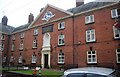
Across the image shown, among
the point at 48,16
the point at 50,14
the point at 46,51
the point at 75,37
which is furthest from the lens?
the point at 48,16

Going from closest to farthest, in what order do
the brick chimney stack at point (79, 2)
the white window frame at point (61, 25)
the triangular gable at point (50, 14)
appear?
the white window frame at point (61, 25) < the triangular gable at point (50, 14) < the brick chimney stack at point (79, 2)

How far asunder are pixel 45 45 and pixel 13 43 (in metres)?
13.8

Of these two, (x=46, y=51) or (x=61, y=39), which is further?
(x=46, y=51)

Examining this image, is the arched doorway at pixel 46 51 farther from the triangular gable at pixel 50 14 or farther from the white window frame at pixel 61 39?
the triangular gable at pixel 50 14

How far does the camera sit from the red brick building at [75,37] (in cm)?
1989

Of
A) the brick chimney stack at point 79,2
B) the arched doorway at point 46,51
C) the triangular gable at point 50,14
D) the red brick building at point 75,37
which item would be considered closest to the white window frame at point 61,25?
the red brick building at point 75,37

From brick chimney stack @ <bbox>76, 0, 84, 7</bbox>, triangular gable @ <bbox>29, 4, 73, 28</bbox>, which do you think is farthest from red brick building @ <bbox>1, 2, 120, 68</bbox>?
brick chimney stack @ <bbox>76, 0, 84, 7</bbox>

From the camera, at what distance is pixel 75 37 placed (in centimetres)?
2366

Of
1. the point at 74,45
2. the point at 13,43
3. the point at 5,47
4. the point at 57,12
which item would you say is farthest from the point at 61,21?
the point at 5,47

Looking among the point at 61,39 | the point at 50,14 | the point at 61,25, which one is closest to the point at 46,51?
the point at 61,39

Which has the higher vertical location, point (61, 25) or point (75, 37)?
point (61, 25)

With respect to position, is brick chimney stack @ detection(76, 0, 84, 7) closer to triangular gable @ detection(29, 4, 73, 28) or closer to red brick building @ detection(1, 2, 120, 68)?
red brick building @ detection(1, 2, 120, 68)

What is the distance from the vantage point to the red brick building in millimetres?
19891

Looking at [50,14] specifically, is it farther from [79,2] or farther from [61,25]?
[79,2]
